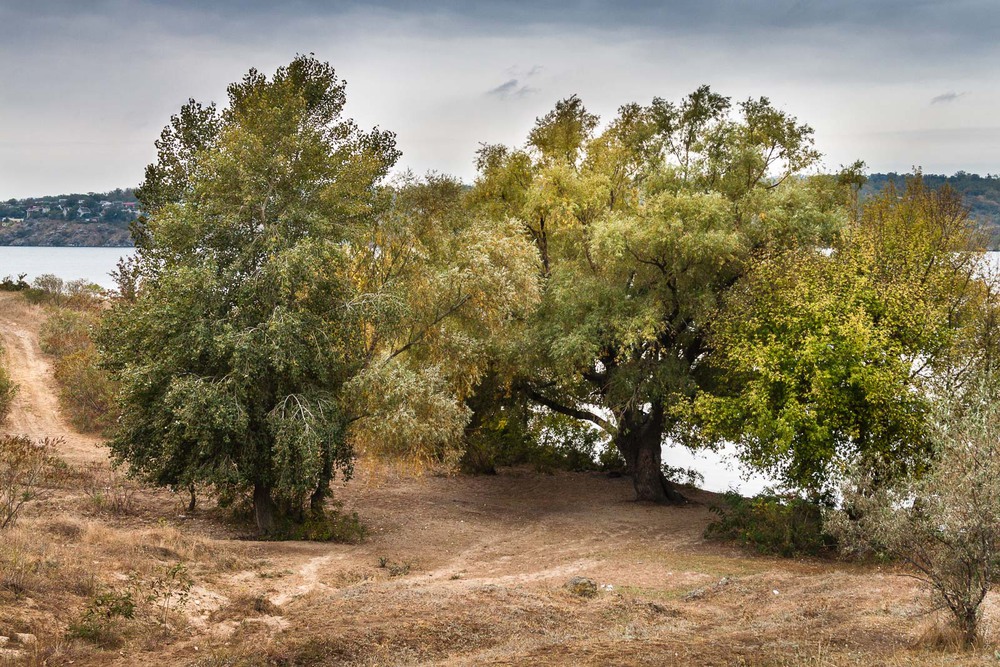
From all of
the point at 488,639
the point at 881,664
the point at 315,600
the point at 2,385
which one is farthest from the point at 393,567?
the point at 2,385

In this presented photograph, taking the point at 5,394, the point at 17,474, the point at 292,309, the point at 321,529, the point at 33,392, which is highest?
the point at 292,309

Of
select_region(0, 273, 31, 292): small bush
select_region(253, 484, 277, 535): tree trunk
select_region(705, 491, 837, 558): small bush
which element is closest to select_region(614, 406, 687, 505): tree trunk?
select_region(705, 491, 837, 558): small bush

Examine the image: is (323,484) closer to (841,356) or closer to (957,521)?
(841,356)

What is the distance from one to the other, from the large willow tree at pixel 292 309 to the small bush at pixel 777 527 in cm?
794

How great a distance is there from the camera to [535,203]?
2747 cm

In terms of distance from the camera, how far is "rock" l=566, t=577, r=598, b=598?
54.3 ft

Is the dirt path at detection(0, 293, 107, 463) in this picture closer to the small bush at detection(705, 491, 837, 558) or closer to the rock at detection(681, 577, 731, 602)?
the rock at detection(681, 577, 731, 602)

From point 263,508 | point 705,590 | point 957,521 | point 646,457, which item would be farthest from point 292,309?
point 957,521

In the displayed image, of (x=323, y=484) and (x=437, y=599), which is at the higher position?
(x=323, y=484)

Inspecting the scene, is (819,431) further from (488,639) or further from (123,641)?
(123,641)

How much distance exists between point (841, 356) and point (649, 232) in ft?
20.1

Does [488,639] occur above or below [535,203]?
below

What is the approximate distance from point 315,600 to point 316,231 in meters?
9.62

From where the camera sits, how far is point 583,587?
16.7 m
